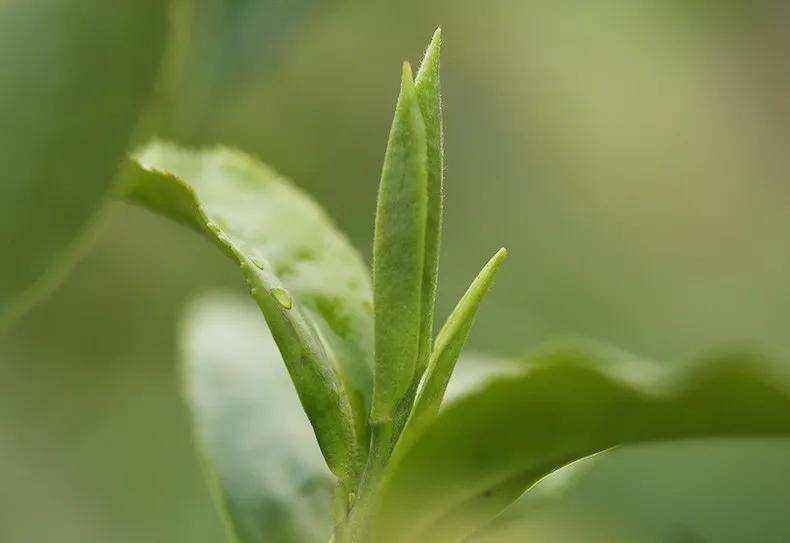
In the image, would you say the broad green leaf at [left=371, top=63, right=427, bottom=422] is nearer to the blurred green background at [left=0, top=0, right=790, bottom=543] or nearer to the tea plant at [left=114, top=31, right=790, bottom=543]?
the tea plant at [left=114, top=31, right=790, bottom=543]

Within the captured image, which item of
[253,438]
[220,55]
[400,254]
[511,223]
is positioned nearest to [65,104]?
[400,254]

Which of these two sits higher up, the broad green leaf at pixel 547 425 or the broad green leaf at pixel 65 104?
the broad green leaf at pixel 65 104

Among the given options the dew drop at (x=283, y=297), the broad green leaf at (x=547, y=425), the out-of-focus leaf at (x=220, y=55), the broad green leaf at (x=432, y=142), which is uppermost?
the out-of-focus leaf at (x=220, y=55)

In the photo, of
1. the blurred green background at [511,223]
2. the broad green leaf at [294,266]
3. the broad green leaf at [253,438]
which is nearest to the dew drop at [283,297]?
the broad green leaf at [294,266]

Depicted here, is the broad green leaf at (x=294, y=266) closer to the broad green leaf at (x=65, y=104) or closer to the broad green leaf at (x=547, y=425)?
the broad green leaf at (x=547, y=425)

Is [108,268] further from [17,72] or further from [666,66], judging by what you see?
[17,72]

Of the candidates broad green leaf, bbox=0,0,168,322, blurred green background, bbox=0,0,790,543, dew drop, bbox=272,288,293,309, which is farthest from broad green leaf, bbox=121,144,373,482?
blurred green background, bbox=0,0,790,543
